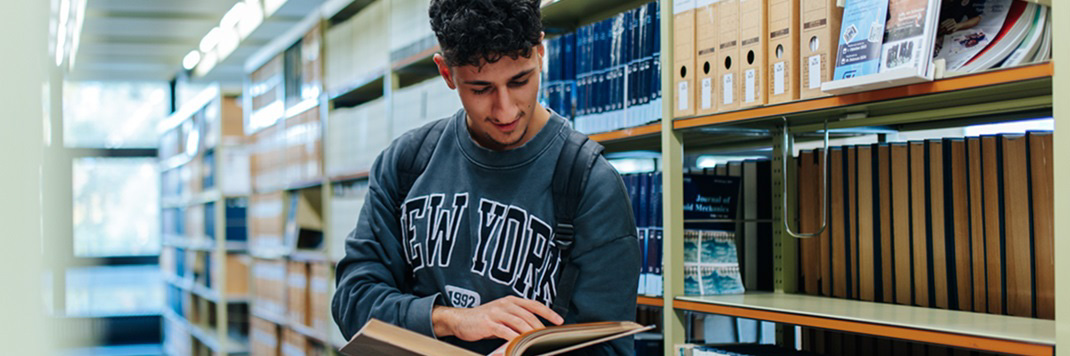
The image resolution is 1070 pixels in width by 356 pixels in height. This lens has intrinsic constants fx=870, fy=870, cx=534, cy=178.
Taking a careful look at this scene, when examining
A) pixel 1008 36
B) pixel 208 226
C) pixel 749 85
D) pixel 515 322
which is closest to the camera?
pixel 515 322

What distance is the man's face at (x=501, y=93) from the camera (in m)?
1.25

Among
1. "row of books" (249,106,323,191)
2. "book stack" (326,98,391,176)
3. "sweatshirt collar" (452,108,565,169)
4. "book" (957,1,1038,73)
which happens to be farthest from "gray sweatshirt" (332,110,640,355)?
"row of books" (249,106,323,191)

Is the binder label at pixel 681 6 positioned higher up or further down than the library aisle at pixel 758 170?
higher up

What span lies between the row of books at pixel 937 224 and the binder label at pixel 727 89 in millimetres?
243

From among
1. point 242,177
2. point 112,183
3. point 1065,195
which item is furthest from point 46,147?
point 112,183

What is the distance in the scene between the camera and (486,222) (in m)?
1.33

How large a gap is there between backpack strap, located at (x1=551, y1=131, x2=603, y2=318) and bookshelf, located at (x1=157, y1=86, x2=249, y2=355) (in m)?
4.27

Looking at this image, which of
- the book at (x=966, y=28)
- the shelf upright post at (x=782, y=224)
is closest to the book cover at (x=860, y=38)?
the book at (x=966, y=28)

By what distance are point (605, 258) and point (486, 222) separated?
0.20 meters

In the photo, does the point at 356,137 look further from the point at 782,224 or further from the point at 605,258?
the point at 605,258

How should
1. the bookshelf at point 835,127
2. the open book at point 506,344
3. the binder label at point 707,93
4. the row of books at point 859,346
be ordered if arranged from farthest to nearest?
the binder label at point 707,93
the row of books at point 859,346
the bookshelf at point 835,127
the open book at point 506,344

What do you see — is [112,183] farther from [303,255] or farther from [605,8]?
[605,8]

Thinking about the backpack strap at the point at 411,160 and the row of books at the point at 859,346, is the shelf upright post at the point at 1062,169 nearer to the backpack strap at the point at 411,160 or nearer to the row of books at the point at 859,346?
the row of books at the point at 859,346

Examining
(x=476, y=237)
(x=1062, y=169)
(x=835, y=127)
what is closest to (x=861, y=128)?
(x=835, y=127)
